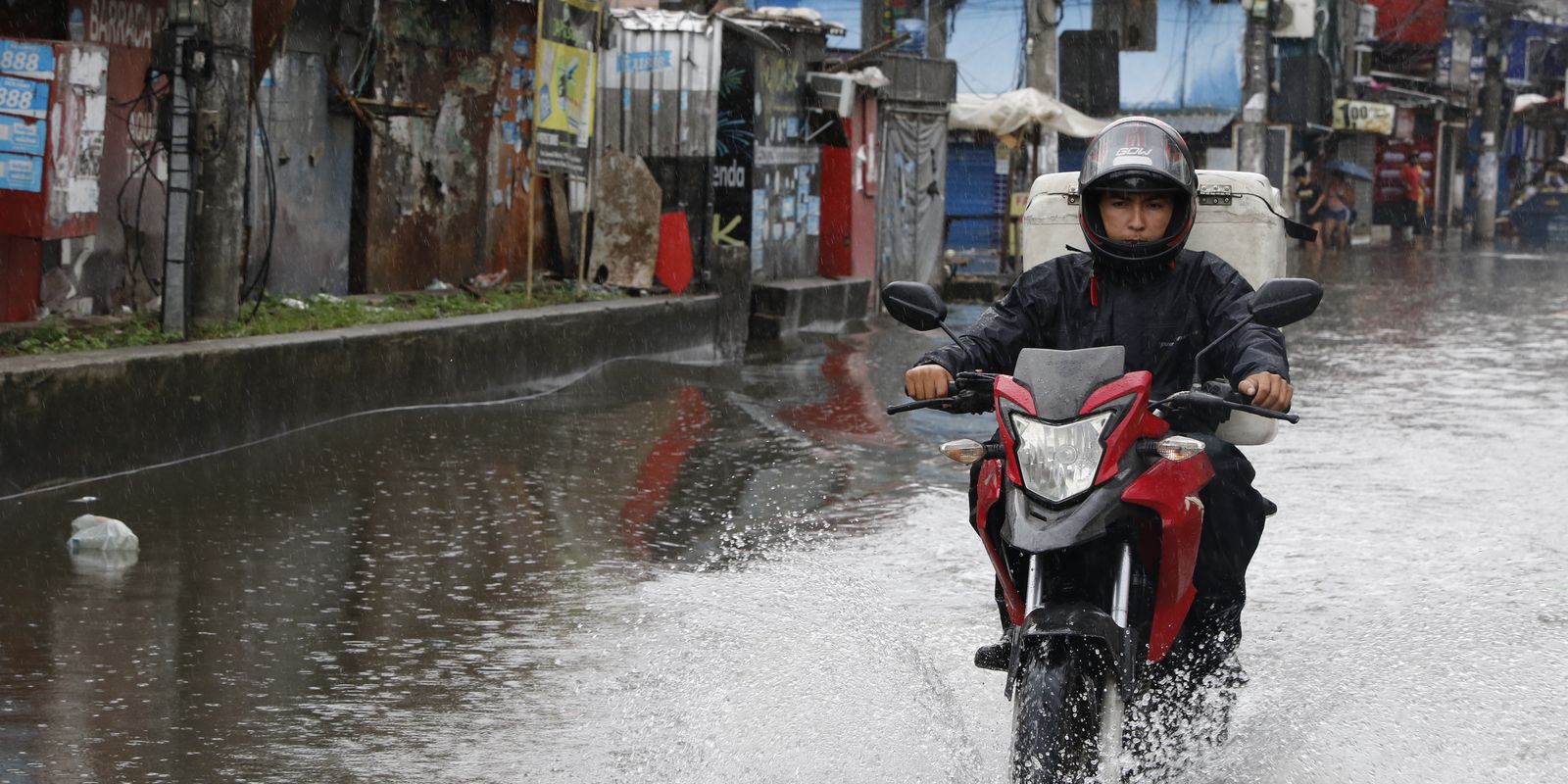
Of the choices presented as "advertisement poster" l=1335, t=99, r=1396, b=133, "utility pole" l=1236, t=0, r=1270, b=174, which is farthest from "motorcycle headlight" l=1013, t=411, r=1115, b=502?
"advertisement poster" l=1335, t=99, r=1396, b=133

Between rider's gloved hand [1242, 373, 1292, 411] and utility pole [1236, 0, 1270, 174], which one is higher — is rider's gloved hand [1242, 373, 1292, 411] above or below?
below

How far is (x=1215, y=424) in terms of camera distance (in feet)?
15.1

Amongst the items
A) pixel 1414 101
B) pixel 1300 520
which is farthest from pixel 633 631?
pixel 1414 101

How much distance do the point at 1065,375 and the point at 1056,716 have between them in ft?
2.29

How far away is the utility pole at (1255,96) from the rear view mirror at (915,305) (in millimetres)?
34459

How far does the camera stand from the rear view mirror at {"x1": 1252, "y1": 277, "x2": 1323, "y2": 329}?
4.12 meters

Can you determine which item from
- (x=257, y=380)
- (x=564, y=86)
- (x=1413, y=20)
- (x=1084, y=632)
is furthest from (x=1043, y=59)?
(x=1413, y=20)

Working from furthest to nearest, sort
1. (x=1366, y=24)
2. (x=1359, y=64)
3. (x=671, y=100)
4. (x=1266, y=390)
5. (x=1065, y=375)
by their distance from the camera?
(x=1366, y=24) < (x=1359, y=64) < (x=671, y=100) < (x=1266, y=390) < (x=1065, y=375)

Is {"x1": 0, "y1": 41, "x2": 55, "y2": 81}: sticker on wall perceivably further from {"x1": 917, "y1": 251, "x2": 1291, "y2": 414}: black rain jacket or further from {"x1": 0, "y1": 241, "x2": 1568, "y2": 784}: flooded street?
{"x1": 917, "y1": 251, "x2": 1291, "y2": 414}: black rain jacket

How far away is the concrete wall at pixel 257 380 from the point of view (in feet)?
27.4

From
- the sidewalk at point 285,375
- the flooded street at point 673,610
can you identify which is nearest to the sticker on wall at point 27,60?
the sidewalk at point 285,375

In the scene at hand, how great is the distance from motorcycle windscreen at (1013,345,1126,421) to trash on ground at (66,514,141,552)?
425cm

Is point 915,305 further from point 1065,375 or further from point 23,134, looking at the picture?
point 23,134

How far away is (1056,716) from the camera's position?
3.83m
